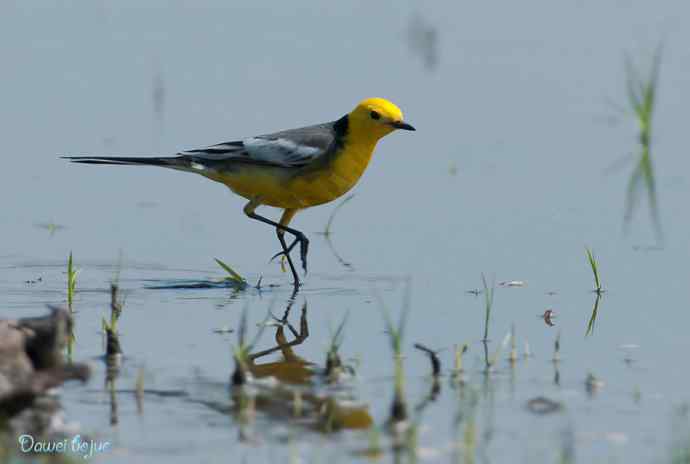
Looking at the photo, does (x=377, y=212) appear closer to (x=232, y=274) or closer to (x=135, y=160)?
(x=135, y=160)

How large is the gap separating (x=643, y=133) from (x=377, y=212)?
126 inches

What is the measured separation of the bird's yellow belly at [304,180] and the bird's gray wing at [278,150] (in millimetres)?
69

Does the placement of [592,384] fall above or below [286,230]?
below

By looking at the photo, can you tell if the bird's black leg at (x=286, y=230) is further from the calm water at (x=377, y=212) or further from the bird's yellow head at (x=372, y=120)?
the bird's yellow head at (x=372, y=120)

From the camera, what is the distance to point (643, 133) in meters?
14.0

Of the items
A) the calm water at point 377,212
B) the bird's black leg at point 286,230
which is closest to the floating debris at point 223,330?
the calm water at point 377,212

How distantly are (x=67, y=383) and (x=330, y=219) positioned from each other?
452 cm

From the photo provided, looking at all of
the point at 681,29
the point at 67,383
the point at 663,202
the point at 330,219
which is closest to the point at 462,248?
the point at 330,219

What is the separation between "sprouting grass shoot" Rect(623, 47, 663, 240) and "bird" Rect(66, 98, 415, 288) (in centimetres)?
207

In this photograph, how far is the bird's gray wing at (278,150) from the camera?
35.3 feet

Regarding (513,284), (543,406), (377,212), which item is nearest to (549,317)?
(513,284)

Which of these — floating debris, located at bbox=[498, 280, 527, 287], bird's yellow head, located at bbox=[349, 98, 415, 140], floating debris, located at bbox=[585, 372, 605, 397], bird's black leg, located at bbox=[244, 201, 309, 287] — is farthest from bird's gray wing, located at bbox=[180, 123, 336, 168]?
floating debris, located at bbox=[585, 372, 605, 397]

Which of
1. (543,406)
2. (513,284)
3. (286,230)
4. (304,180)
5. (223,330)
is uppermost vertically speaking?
(304,180)

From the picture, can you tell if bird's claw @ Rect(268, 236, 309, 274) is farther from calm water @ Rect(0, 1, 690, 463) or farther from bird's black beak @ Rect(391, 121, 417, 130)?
bird's black beak @ Rect(391, 121, 417, 130)
